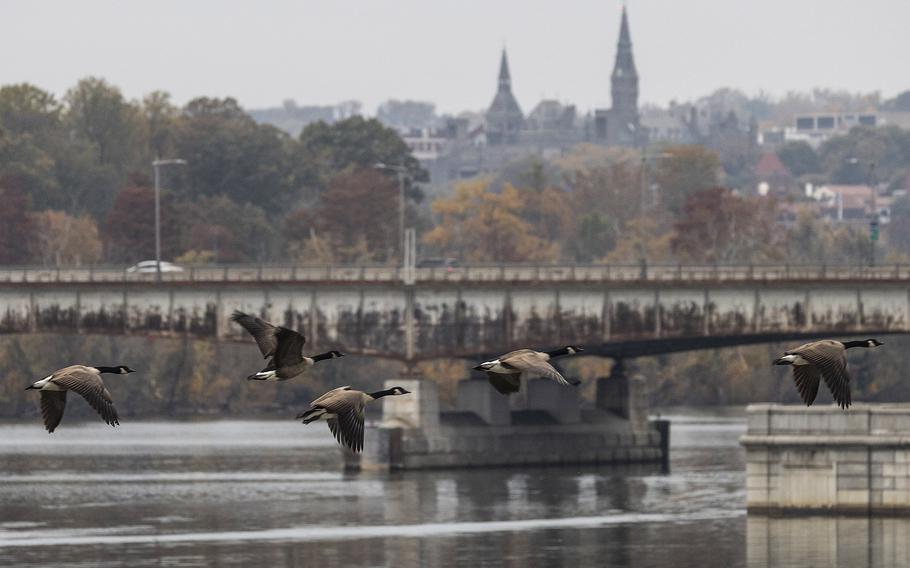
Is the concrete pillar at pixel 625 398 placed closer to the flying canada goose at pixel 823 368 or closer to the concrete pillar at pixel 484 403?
the concrete pillar at pixel 484 403

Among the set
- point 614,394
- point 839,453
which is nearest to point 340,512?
point 839,453

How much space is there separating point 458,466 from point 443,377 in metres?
54.0

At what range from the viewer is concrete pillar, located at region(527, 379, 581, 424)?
152m

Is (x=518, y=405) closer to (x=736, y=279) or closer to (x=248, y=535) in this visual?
(x=736, y=279)

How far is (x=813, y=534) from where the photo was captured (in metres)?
96.9

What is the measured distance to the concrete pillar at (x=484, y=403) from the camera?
478 ft

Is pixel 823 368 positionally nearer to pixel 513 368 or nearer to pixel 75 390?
pixel 513 368

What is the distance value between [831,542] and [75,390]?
57.3 m

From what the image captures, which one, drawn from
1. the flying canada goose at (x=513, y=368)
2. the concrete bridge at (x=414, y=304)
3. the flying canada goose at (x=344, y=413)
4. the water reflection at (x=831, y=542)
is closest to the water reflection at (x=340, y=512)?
the water reflection at (x=831, y=542)

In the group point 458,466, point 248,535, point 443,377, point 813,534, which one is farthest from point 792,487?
point 443,377

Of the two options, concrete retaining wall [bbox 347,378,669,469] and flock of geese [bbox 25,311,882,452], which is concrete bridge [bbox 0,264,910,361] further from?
flock of geese [bbox 25,311,882,452]

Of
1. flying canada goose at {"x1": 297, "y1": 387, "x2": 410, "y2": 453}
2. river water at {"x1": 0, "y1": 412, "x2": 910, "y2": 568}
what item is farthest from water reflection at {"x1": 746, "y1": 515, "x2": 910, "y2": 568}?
flying canada goose at {"x1": 297, "y1": 387, "x2": 410, "y2": 453}

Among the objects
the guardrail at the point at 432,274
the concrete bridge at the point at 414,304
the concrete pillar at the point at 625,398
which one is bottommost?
the concrete pillar at the point at 625,398

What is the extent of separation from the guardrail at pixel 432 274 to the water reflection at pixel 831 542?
132 ft
